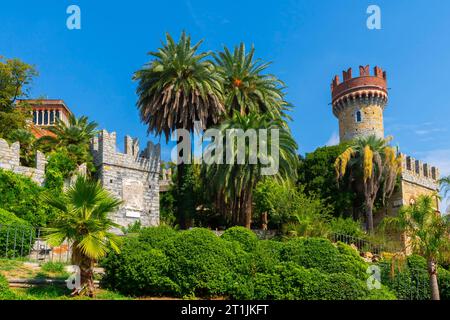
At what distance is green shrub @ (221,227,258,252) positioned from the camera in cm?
2045

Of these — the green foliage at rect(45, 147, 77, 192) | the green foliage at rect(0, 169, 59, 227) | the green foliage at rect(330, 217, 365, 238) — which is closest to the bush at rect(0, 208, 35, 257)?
the green foliage at rect(0, 169, 59, 227)

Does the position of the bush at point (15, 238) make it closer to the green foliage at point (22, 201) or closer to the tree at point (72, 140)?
the green foliage at point (22, 201)

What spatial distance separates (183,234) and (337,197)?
63.5 ft

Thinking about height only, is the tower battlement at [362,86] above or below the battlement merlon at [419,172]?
above

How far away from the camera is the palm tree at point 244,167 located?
91.0ft

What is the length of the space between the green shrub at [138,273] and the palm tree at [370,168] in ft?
63.3

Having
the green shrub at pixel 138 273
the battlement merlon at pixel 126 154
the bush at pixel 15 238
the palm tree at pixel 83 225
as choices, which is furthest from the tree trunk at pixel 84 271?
the battlement merlon at pixel 126 154

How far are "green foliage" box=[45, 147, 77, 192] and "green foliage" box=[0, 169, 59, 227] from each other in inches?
48.8

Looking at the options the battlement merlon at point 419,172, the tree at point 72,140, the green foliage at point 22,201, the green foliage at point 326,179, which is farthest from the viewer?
the battlement merlon at point 419,172

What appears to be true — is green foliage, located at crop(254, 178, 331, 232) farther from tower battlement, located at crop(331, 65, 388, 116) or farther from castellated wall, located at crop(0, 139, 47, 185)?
tower battlement, located at crop(331, 65, 388, 116)

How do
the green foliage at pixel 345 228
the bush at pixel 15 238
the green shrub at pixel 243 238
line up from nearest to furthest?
the bush at pixel 15 238
the green shrub at pixel 243 238
the green foliage at pixel 345 228

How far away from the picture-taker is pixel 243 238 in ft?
68.1
